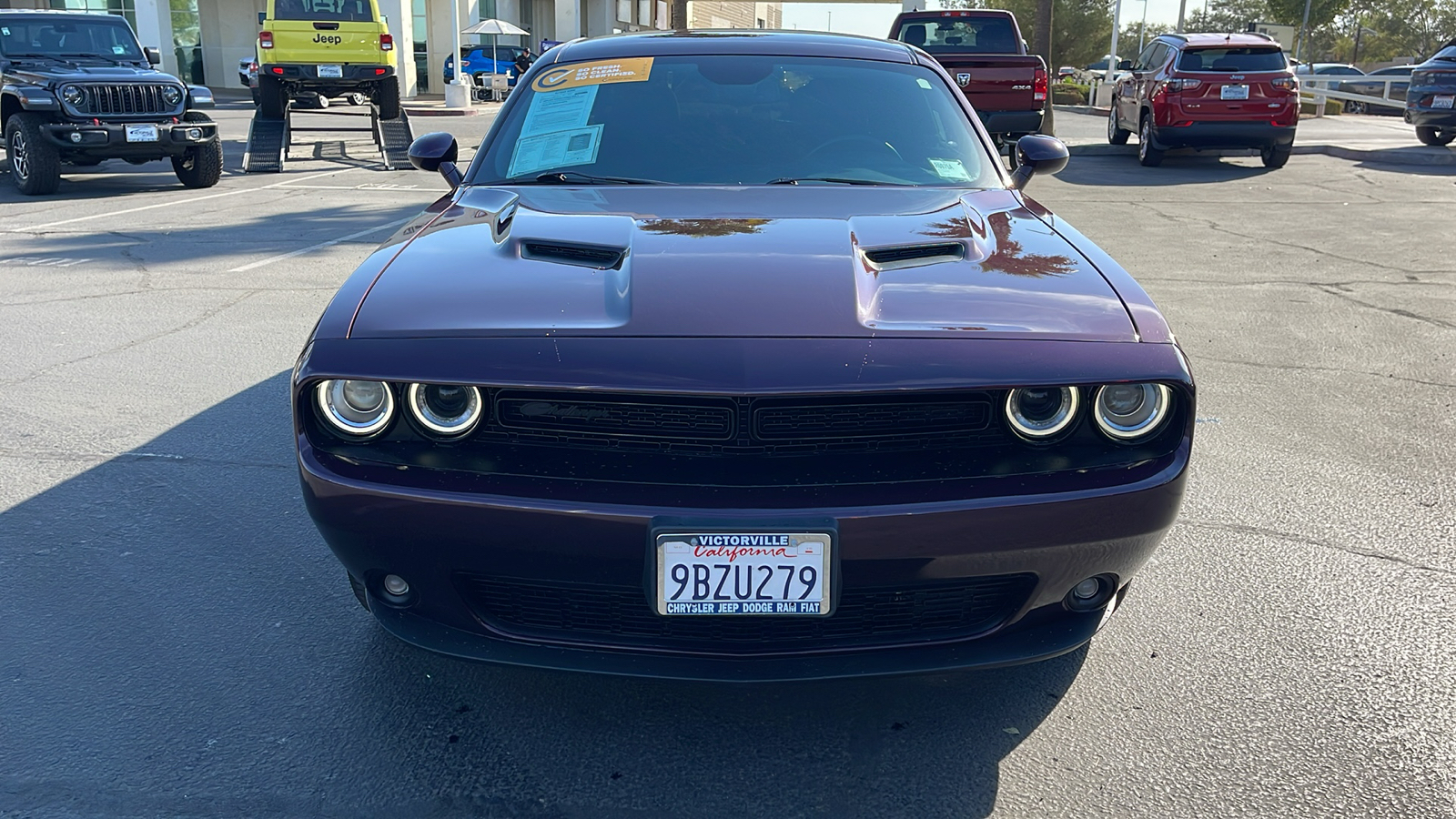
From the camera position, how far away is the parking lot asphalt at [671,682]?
2344 mm

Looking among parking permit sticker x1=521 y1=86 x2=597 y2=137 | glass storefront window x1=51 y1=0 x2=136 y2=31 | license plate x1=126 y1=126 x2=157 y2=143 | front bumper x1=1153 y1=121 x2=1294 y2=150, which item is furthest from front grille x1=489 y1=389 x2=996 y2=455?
glass storefront window x1=51 y1=0 x2=136 y2=31

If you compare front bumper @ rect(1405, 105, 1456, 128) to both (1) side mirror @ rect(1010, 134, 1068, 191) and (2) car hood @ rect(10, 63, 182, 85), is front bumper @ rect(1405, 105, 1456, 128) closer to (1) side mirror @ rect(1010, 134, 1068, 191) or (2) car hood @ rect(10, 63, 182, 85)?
(1) side mirror @ rect(1010, 134, 1068, 191)

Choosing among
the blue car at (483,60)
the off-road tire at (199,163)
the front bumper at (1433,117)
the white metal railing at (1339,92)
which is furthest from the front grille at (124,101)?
the blue car at (483,60)

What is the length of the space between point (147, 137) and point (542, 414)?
1130 centimetres

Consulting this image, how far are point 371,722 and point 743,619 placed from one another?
929 mm

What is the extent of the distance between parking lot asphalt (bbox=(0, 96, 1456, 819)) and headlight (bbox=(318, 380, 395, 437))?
1.83ft

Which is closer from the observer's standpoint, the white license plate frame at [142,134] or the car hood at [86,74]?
the car hood at [86,74]

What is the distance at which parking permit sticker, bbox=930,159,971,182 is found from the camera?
3510 millimetres

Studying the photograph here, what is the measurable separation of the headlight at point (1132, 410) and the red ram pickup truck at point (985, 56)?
10.9 m

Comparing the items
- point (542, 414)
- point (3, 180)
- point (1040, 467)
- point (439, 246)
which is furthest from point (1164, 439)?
point (3, 180)

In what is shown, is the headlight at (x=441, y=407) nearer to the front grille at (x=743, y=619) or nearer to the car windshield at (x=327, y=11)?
the front grille at (x=743, y=619)

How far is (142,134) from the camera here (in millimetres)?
11719

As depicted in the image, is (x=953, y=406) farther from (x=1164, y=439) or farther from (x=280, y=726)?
(x=280, y=726)

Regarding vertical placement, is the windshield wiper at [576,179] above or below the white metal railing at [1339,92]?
above
